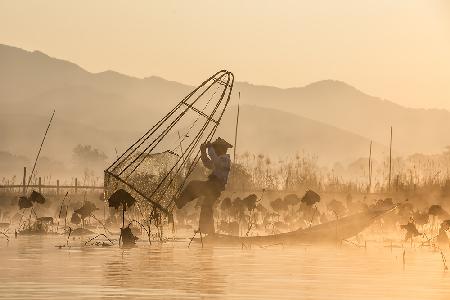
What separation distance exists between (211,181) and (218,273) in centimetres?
871

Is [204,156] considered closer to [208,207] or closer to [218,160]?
[218,160]

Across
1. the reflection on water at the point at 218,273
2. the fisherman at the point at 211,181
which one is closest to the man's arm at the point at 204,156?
the fisherman at the point at 211,181

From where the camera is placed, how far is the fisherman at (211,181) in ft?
91.3

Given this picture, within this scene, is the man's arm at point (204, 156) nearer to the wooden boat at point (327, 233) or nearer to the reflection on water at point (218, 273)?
the wooden boat at point (327, 233)

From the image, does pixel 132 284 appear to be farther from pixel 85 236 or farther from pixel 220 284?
pixel 85 236

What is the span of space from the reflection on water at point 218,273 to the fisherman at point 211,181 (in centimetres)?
190

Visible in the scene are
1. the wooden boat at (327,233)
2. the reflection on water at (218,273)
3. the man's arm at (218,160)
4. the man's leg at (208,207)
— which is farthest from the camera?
the man's arm at (218,160)

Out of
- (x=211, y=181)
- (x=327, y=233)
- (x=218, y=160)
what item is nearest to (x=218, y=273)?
(x=327, y=233)

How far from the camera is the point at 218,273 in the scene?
19266 millimetres

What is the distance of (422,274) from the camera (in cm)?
1945

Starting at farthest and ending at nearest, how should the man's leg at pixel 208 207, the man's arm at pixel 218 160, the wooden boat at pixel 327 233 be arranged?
the man's arm at pixel 218 160 < the man's leg at pixel 208 207 < the wooden boat at pixel 327 233

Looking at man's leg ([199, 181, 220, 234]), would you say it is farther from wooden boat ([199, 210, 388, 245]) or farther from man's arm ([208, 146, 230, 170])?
man's arm ([208, 146, 230, 170])

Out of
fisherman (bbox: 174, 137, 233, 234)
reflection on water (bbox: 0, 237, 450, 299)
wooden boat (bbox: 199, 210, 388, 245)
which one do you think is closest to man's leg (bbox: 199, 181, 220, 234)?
fisherman (bbox: 174, 137, 233, 234)

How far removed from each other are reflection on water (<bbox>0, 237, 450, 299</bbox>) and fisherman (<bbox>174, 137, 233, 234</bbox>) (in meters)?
1.90
